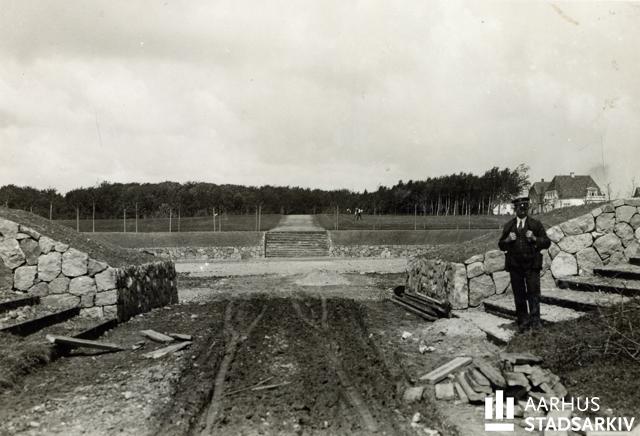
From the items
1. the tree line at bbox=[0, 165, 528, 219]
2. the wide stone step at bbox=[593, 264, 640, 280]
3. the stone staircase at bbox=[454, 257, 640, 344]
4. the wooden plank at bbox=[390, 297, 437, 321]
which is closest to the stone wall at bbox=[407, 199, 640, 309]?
the stone staircase at bbox=[454, 257, 640, 344]

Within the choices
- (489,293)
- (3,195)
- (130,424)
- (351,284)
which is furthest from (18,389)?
(3,195)

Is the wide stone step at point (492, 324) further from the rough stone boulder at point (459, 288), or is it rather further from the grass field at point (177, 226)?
the grass field at point (177, 226)

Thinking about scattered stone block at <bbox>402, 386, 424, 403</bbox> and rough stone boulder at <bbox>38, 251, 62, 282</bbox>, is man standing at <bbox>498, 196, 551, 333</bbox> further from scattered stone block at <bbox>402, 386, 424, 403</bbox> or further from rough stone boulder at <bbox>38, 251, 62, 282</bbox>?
rough stone boulder at <bbox>38, 251, 62, 282</bbox>

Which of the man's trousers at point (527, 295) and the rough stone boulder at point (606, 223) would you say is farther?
the rough stone boulder at point (606, 223)

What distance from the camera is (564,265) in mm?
10094

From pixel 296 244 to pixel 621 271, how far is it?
88.3 feet

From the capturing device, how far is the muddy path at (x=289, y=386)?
14.8 ft

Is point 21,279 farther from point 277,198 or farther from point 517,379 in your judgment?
point 277,198

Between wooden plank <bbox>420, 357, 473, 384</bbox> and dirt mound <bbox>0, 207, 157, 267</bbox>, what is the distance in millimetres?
6468

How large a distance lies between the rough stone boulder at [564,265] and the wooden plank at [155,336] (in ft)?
24.0

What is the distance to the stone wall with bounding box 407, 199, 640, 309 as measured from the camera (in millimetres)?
9906

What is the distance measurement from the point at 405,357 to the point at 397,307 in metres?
4.88

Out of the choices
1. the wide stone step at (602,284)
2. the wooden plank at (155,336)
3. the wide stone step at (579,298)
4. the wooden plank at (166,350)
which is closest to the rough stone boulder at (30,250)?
the wooden plank at (155,336)

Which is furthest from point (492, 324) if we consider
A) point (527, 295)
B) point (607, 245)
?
point (607, 245)
